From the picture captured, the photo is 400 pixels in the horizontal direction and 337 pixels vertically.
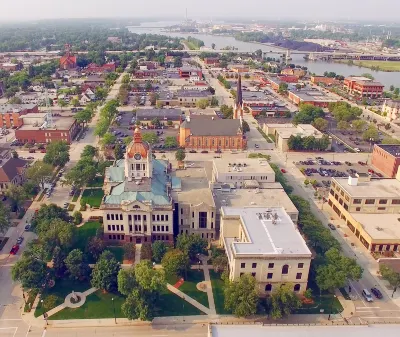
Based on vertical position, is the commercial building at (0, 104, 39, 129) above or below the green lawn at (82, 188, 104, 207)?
above

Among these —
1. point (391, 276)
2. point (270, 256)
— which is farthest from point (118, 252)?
point (391, 276)

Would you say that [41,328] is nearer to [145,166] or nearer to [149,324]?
[149,324]

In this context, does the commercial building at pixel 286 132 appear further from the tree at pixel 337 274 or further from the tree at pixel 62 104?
the tree at pixel 62 104

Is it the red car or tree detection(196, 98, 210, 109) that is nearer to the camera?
the red car

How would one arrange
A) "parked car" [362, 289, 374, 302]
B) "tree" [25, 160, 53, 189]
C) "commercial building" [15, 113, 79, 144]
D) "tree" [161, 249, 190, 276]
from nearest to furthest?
1. "parked car" [362, 289, 374, 302]
2. "tree" [161, 249, 190, 276]
3. "tree" [25, 160, 53, 189]
4. "commercial building" [15, 113, 79, 144]

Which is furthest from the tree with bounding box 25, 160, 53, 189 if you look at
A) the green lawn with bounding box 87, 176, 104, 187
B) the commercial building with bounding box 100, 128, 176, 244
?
the commercial building with bounding box 100, 128, 176, 244

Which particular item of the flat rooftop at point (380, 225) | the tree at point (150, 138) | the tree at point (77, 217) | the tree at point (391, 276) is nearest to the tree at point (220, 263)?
the tree at point (391, 276)

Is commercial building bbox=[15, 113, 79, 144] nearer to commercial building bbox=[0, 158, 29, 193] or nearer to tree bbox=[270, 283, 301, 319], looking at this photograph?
commercial building bbox=[0, 158, 29, 193]
